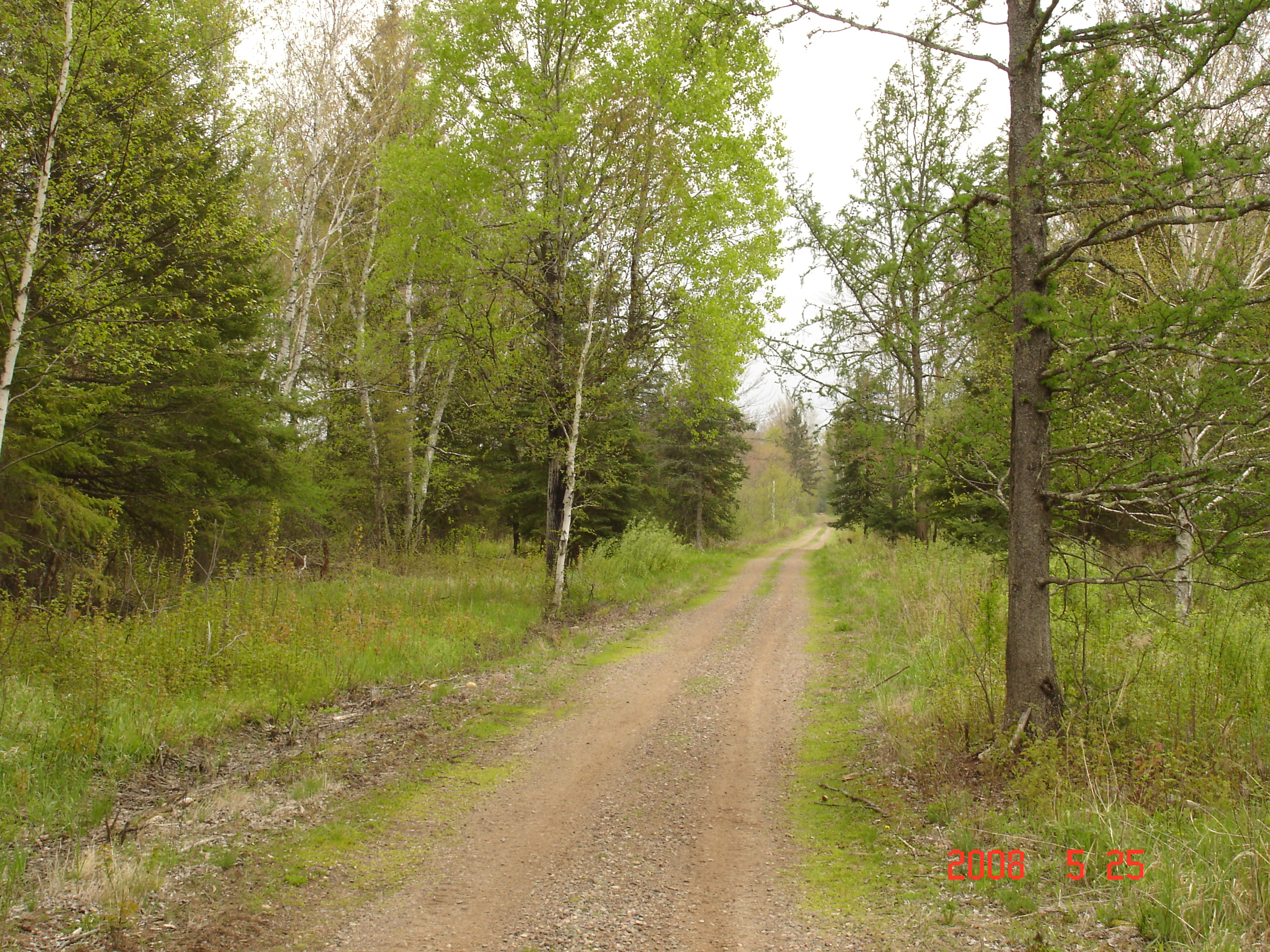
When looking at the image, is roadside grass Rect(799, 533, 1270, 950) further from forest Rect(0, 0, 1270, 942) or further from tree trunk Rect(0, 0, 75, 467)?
tree trunk Rect(0, 0, 75, 467)

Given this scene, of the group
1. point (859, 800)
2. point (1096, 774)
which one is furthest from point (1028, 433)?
point (859, 800)

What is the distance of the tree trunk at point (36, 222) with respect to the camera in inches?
262

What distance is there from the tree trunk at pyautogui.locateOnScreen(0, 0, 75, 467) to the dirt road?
5874mm

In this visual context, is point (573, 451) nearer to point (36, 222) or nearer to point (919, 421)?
point (919, 421)

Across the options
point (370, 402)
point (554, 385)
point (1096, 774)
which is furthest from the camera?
point (370, 402)

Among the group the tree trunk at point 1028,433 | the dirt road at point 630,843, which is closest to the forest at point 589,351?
the tree trunk at point 1028,433

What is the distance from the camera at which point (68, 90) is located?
717 cm

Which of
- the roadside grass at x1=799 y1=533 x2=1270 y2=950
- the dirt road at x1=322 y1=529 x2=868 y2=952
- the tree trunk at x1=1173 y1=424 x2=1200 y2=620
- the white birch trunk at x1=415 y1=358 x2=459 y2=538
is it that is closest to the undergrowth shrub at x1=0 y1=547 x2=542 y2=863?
the dirt road at x1=322 y1=529 x2=868 y2=952

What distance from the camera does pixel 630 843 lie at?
14.8 feet

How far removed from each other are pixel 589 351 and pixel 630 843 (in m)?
8.36

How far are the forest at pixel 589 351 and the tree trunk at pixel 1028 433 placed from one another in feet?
0.08

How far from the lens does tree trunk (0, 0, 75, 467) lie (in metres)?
6.64

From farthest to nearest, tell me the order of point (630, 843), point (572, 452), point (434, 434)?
point (434, 434) < point (572, 452) < point (630, 843)

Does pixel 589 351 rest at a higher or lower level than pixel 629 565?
higher
